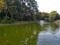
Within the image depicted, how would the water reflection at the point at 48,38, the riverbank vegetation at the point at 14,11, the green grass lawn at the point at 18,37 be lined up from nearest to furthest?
the water reflection at the point at 48,38, the green grass lawn at the point at 18,37, the riverbank vegetation at the point at 14,11

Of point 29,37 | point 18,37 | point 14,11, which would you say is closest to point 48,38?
Result: point 29,37

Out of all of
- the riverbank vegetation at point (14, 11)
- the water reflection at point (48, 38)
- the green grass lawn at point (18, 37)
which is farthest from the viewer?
the riverbank vegetation at point (14, 11)

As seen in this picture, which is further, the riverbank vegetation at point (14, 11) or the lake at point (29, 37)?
the riverbank vegetation at point (14, 11)

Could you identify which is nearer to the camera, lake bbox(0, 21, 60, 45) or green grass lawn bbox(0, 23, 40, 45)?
lake bbox(0, 21, 60, 45)

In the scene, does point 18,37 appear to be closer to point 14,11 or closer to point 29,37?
point 29,37

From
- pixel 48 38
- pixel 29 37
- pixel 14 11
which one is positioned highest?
pixel 48 38

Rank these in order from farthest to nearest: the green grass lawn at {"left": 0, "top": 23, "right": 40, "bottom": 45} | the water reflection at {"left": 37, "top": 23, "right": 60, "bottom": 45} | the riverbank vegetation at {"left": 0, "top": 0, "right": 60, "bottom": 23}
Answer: the riverbank vegetation at {"left": 0, "top": 0, "right": 60, "bottom": 23} → the green grass lawn at {"left": 0, "top": 23, "right": 40, "bottom": 45} → the water reflection at {"left": 37, "top": 23, "right": 60, "bottom": 45}

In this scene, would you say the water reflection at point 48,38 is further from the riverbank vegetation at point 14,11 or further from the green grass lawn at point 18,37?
the riverbank vegetation at point 14,11

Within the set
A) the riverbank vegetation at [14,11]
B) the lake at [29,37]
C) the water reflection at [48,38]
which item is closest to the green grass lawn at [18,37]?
the lake at [29,37]

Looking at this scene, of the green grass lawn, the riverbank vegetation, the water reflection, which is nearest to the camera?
the water reflection

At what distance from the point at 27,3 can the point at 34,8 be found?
A: 11120mm

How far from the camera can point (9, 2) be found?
55.2 meters

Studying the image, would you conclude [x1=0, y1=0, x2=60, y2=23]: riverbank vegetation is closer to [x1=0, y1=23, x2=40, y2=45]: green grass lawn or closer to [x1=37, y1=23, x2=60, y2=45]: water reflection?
[x1=0, y1=23, x2=40, y2=45]: green grass lawn

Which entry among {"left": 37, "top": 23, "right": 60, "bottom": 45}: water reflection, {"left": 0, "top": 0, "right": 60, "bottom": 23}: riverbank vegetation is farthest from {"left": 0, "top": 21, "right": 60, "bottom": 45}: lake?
{"left": 0, "top": 0, "right": 60, "bottom": 23}: riverbank vegetation
